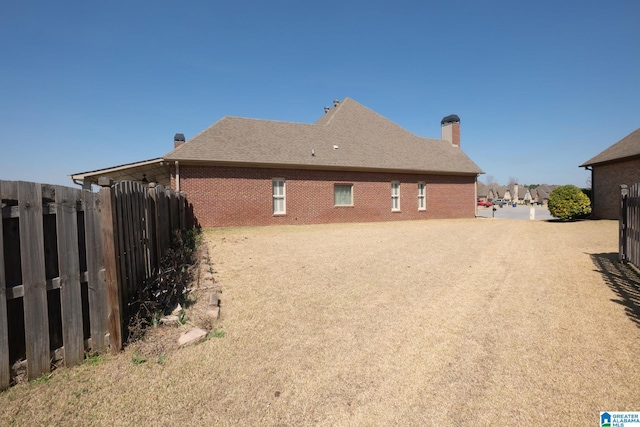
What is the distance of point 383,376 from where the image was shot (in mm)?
3166

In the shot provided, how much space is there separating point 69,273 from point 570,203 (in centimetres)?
2522

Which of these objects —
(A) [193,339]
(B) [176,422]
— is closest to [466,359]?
(B) [176,422]

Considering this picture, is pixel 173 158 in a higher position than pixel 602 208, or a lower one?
higher

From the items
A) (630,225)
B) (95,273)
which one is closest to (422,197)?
(630,225)

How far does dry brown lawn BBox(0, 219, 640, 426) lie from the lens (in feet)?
8.63

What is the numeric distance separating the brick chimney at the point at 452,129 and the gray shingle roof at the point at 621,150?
8.99 metres

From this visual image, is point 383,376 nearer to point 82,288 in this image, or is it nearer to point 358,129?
point 82,288

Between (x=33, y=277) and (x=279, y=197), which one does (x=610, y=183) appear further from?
(x=33, y=277)

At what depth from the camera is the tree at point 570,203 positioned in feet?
66.3

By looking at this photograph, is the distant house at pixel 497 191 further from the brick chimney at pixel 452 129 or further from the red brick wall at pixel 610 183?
the red brick wall at pixel 610 183

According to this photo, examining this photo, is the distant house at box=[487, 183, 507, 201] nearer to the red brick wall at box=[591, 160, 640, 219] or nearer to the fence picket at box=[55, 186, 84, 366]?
the red brick wall at box=[591, 160, 640, 219]

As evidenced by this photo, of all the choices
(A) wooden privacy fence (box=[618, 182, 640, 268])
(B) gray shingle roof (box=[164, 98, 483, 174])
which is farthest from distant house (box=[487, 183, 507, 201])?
(A) wooden privacy fence (box=[618, 182, 640, 268])

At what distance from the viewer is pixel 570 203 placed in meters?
20.2

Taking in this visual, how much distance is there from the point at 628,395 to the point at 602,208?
24628 millimetres
